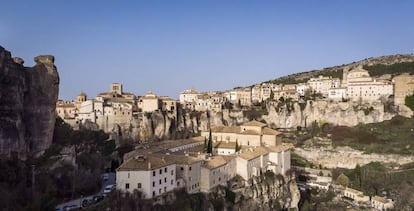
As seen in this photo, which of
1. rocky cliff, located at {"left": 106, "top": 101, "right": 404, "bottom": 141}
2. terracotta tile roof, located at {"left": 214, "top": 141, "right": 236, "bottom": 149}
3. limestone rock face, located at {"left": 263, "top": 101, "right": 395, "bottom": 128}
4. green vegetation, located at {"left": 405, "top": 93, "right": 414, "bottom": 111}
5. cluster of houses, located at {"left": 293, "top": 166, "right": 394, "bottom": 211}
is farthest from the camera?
green vegetation, located at {"left": 405, "top": 93, "right": 414, "bottom": 111}

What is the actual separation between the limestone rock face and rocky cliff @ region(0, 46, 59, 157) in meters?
45.6

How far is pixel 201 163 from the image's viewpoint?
37.5m

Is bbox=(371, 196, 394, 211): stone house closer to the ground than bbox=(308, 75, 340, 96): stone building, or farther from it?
closer to the ground

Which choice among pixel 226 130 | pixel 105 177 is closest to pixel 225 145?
pixel 226 130

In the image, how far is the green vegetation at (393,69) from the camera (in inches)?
4208

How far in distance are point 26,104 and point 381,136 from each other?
173 feet

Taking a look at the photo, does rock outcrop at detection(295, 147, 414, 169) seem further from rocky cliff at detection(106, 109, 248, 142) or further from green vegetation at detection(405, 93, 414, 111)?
green vegetation at detection(405, 93, 414, 111)

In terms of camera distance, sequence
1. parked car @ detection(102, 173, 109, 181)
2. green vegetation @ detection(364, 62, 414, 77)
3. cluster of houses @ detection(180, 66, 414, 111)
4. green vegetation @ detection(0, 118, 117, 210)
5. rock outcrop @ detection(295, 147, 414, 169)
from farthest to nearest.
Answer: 1. green vegetation @ detection(364, 62, 414, 77)
2. cluster of houses @ detection(180, 66, 414, 111)
3. rock outcrop @ detection(295, 147, 414, 169)
4. parked car @ detection(102, 173, 109, 181)
5. green vegetation @ detection(0, 118, 117, 210)

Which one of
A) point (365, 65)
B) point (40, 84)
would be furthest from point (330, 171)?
point (365, 65)

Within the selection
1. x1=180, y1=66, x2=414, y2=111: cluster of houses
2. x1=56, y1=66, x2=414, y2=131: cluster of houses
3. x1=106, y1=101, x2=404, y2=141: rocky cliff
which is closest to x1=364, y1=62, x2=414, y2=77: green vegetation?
x1=180, y1=66, x2=414, y2=111: cluster of houses

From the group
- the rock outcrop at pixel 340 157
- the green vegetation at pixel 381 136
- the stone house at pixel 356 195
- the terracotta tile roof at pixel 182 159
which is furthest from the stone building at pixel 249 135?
the green vegetation at pixel 381 136

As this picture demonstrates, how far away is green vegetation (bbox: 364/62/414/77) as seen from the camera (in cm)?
10688

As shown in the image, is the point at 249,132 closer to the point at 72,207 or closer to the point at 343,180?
the point at 343,180

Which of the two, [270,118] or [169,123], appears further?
[270,118]
